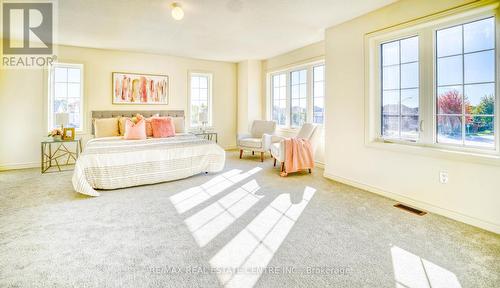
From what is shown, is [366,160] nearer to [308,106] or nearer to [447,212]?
[447,212]

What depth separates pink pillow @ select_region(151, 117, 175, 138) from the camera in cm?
516

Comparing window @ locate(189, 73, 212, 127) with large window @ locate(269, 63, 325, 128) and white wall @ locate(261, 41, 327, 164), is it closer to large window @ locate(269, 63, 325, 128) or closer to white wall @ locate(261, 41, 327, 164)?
white wall @ locate(261, 41, 327, 164)

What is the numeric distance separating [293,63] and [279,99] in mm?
1010

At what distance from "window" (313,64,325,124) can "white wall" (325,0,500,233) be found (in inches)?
37.4

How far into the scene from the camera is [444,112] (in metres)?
2.93

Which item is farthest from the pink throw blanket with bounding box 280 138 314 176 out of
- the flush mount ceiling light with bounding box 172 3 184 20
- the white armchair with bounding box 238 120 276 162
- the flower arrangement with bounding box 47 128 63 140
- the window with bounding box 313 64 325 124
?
the flower arrangement with bounding box 47 128 63 140

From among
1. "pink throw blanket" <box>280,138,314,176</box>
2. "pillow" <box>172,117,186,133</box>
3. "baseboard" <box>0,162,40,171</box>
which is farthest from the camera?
"pillow" <box>172,117,186,133</box>

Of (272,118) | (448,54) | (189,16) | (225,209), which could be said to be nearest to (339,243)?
(225,209)

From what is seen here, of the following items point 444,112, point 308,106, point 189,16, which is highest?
point 189,16

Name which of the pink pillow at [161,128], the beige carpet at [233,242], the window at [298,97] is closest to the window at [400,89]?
the beige carpet at [233,242]

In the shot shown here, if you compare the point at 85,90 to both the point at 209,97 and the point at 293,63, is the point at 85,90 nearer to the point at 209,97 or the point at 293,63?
the point at 209,97

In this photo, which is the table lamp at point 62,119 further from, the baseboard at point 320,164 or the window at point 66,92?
the baseboard at point 320,164

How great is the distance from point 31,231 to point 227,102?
5338 millimetres

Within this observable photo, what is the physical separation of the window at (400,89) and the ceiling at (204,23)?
0.62m
